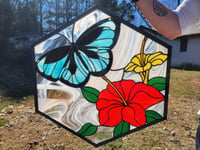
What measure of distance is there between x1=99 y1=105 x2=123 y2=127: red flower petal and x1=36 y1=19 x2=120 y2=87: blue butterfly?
0.20 meters

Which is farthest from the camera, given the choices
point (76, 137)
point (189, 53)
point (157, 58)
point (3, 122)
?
point (189, 53)

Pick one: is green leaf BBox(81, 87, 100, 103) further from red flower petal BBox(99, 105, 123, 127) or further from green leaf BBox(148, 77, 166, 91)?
green leaf BBox(148, 77, 166, 91)

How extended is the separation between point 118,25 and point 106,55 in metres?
0.17

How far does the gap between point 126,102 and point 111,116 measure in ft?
0.38

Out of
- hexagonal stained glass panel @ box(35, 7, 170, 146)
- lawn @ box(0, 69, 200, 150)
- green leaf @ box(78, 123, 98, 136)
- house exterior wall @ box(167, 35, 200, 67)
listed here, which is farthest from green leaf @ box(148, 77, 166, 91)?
house exterior wall @ box(167, 35, 200, 67)

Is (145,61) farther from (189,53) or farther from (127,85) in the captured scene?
(189,53)

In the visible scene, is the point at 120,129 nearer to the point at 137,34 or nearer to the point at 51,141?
the point at 137,34

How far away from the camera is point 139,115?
3.02ft

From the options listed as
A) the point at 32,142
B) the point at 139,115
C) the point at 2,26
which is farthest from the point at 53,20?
the point at 139,115

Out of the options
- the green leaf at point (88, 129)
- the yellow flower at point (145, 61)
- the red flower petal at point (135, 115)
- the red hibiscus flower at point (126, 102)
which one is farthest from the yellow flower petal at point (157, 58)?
the green leaf at point (88, 129)

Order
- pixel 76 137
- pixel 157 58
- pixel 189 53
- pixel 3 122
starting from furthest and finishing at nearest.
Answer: pixel 189 53 < pixel 3 122 < pixel 76 137 < pixel 157 58

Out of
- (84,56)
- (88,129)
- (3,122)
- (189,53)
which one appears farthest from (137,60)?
(189,53)

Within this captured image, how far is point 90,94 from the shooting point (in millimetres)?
920

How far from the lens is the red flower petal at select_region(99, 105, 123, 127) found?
0.91m
